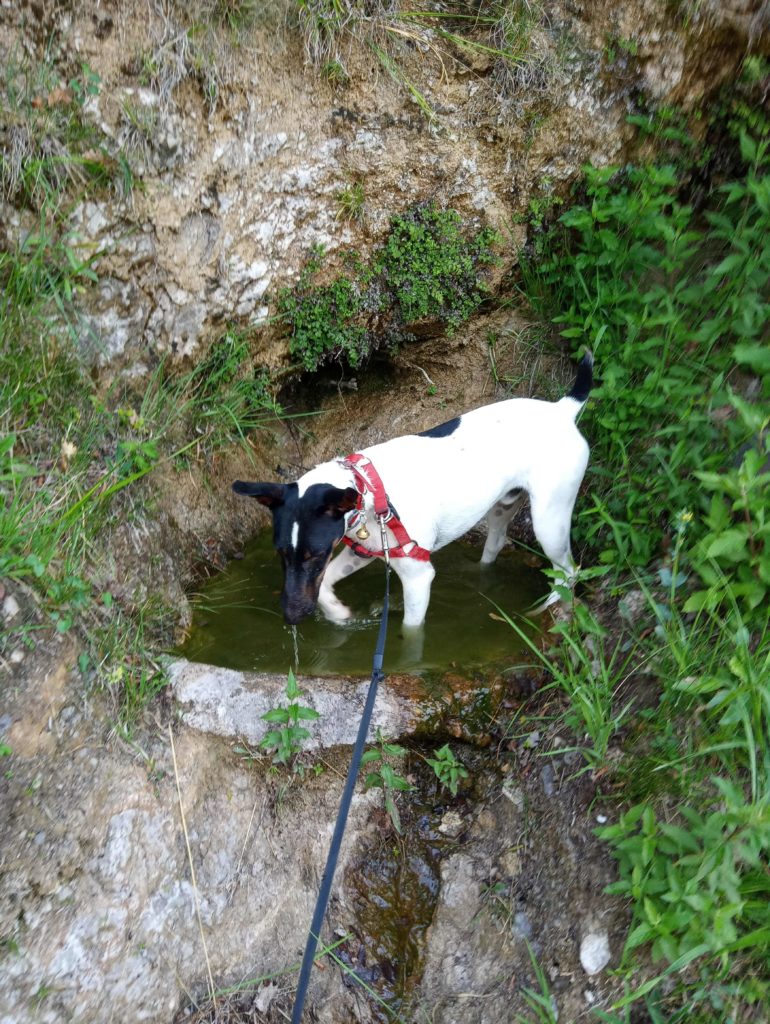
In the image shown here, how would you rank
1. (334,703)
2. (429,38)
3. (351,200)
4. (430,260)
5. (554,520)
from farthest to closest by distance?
(430,260), (351,200), (429,38), (554,520), (334,703)

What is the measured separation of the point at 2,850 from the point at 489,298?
148 inches

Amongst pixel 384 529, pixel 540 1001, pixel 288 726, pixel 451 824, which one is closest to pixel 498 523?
pixel 384 529

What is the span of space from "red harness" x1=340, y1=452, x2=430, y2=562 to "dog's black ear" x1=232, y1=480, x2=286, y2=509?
0.33 m

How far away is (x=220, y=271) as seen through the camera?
3816 millimetres

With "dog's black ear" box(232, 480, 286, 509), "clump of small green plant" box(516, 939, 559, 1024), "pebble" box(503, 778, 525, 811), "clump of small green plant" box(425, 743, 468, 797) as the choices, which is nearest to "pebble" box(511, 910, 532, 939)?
"clump of small green plant" box(516, 939, 559, 1024)

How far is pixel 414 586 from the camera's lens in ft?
11.5

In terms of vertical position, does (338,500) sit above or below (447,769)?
above

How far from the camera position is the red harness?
127 inches

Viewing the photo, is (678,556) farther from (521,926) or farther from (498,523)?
(521,926)

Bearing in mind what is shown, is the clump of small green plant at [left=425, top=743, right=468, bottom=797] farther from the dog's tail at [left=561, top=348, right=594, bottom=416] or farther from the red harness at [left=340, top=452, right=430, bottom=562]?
the dog's tail at [left=561, top=348, right=594, bottom=416]

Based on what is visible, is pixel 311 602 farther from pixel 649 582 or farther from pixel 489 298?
pixel 489 298

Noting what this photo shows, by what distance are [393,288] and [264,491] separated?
1783mm

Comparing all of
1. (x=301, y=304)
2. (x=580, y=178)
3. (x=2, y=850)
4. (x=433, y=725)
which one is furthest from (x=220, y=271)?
(x=2, y=850)

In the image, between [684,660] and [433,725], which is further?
[433,725]
